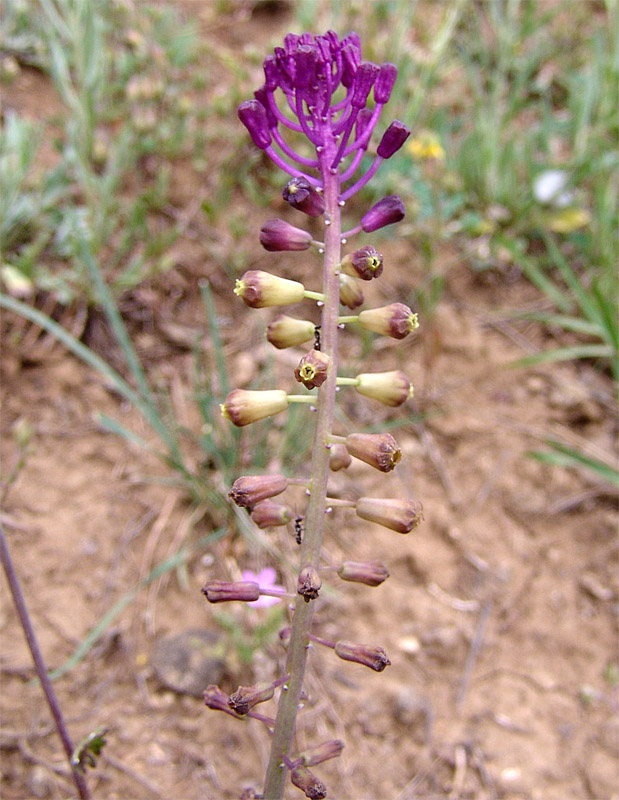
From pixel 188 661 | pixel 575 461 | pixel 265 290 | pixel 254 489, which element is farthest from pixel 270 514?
pixel 575 461

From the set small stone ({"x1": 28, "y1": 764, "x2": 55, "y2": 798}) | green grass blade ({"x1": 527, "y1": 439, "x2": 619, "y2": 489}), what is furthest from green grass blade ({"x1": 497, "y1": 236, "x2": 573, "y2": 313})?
small stone ({"x1": 28, "y1": 764, "x2": 55, "y2": 798})

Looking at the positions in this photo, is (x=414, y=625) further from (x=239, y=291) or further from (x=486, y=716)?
(x=239, y=291)

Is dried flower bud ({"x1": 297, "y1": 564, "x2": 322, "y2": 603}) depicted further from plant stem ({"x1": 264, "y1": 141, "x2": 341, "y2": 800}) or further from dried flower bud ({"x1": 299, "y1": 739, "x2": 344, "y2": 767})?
dried flower bud ({"x1": 299, "y1": 739, "x2": 344, "y2": 767})

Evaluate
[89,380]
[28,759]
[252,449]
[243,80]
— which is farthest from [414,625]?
[243,80]

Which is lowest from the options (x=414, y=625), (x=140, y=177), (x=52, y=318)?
(x=414, y=625)

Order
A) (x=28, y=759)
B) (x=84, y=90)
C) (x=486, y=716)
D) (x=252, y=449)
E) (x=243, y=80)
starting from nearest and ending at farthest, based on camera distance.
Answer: (x=28, y=759) < (x=486, y=716) < (x=252, y=449) < (x=84, y=90) < (x=243, y=80)

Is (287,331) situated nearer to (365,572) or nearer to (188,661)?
(365,572)

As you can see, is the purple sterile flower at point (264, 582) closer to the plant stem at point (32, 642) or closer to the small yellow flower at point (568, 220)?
the plant stem at point (32, 642)
